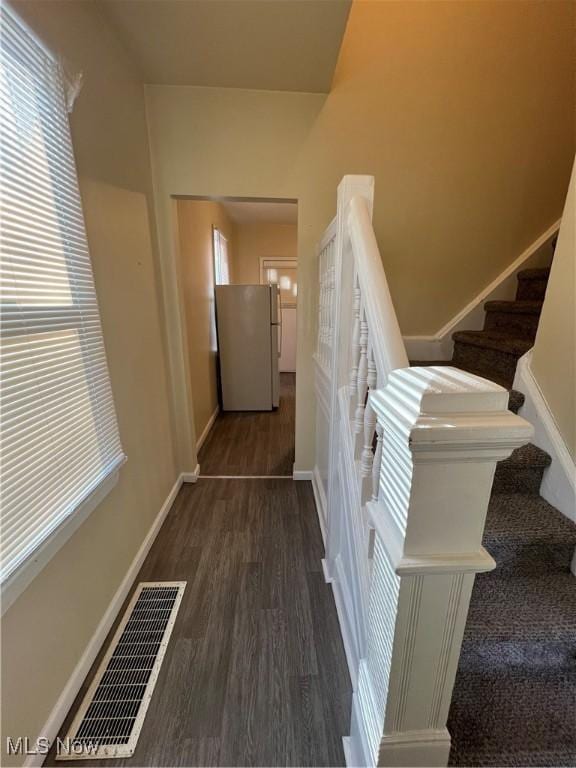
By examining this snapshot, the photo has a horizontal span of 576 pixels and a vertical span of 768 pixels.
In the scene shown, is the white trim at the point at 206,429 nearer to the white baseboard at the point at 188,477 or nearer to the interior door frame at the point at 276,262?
the white baseboard at the point at 188,477

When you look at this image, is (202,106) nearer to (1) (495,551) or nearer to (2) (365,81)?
(2) (365,81)

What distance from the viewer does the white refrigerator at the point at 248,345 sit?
366 cm

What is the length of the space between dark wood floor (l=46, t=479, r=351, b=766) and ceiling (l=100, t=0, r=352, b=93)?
8.27ft

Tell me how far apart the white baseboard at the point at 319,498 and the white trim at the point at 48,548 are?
3.90ft

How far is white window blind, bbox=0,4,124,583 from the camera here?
2.77ft

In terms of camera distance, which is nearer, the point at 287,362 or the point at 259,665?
the point at 259,665

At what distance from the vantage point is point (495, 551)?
108cm

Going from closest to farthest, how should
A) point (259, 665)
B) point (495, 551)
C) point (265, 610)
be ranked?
point (495, 551), point (259, 665), point (265, 610)

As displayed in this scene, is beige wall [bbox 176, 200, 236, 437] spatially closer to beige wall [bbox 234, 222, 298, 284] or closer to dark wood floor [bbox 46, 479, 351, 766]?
dark wood floor [bbox 46, 479, 351, 766]

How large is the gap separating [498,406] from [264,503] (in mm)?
1957

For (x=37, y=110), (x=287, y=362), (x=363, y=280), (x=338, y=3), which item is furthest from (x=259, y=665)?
(x=287, y=362)

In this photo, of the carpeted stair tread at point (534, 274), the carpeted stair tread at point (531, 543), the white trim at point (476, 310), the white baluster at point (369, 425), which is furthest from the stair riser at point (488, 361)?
the white baluster at point (369, 425)

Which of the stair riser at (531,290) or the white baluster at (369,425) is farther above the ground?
the stair riser at (531,290)

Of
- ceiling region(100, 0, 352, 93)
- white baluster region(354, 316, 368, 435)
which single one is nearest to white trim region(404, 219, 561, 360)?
white baluster region(354, 316, 368, 435)
